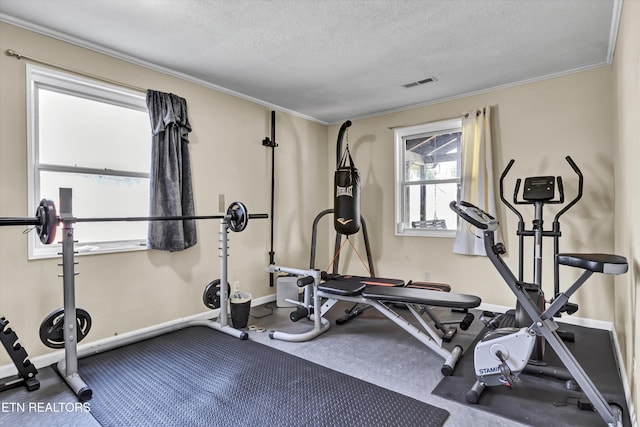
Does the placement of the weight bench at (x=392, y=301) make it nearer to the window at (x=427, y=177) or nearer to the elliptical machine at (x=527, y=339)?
the elliptical machine at (x=527, y=339)

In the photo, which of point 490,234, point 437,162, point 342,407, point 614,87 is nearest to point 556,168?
point 614,87

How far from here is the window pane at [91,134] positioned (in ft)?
8.34

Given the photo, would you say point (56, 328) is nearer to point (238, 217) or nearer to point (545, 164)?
point (238, 217)

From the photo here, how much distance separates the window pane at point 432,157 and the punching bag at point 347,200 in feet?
3.07

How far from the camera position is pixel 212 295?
3.17 metres

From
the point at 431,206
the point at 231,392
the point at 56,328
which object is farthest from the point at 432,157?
the point at 56,328

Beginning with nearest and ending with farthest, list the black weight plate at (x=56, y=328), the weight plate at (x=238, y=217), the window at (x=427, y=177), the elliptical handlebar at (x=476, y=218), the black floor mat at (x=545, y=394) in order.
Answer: the black floor mat at (x=545, y=394) < the elliptical handlebar at (x=476, y=218) < the black weight plate at (x=56, y=328) < the weight plate at (x=238, y=217) < the window at (x=427, y=177)

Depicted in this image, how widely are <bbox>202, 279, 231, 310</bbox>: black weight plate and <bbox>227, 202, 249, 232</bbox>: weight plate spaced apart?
1.94 ft

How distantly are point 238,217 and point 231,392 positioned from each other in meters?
1.42

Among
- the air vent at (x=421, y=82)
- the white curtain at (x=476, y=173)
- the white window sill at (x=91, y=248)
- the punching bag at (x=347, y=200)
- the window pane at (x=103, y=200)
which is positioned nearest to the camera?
the white window sill at (x=91, y=248)

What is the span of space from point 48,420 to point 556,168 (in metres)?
4.37

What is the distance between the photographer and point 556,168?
3316 millimetres

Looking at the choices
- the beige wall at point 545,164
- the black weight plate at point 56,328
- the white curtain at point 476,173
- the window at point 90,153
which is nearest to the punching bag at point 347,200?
the beige wall at point 545,164

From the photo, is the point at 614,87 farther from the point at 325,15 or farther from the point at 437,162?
the point at 325,15
